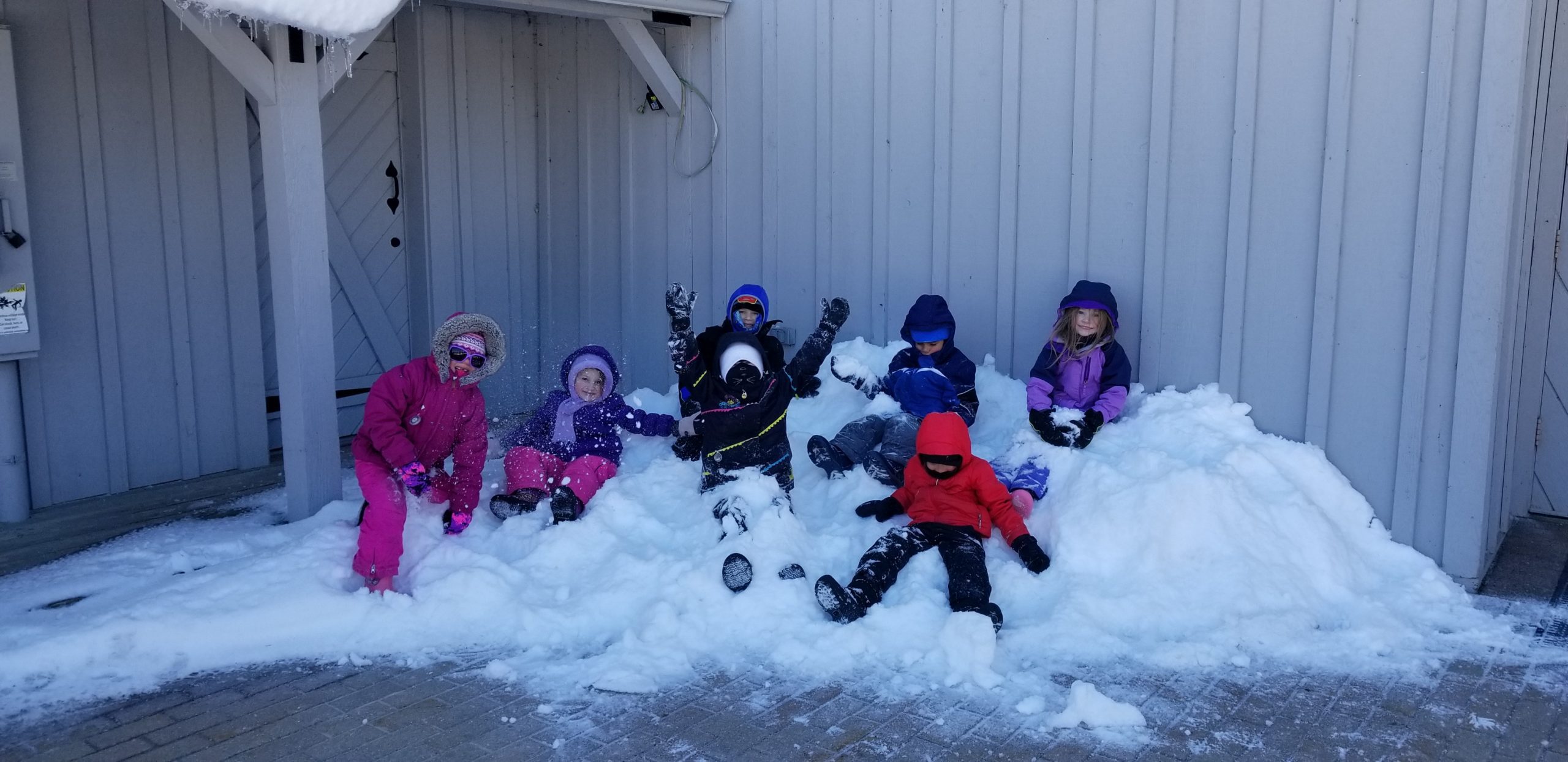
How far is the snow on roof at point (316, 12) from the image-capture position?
16.0 feet

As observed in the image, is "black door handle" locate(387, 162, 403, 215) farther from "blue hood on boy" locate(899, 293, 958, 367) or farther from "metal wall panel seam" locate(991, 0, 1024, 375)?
"metal wall panel seam" locate(991, 0, 1024, 375)

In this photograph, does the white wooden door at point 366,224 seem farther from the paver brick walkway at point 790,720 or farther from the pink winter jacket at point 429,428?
the paver brick walkway at point 790,720

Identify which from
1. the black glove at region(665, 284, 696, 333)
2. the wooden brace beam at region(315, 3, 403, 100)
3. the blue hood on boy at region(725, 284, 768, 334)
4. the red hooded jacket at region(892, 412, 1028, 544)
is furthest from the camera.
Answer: the blue hood on boy at region(725, 284, 768, 334)

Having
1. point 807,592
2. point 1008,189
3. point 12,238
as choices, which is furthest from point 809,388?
point 12,238

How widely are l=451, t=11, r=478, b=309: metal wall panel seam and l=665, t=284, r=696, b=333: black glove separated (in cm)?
289

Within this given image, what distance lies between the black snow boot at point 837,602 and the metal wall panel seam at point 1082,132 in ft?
7.66

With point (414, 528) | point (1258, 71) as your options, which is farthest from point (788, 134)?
point (414, 528)

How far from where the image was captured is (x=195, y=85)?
272 inches

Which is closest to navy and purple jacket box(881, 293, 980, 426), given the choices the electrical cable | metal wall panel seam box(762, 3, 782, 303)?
metal wall panel seam box(762, 3, 782, 303)

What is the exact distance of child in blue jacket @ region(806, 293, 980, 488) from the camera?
5938 millimetres

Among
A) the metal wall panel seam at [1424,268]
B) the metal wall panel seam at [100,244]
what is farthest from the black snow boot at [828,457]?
the metal wall panel seam at [100,244]

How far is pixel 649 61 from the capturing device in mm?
7562

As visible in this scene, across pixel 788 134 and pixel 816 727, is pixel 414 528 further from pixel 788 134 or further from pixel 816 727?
pixel 788 134

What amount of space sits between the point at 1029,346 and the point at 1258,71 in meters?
1.74
